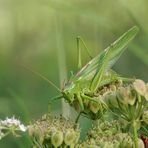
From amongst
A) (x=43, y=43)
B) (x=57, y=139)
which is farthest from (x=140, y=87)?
(x=43, y=43)

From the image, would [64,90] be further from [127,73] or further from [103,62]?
[127,73]

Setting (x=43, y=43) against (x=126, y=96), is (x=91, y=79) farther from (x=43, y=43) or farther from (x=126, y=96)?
(x=43, y=43)

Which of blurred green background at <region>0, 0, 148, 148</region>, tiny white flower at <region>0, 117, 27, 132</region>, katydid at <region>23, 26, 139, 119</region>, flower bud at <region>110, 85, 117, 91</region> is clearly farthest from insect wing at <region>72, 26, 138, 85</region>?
blurred green background at <region>0, 0, 148, 148</region>

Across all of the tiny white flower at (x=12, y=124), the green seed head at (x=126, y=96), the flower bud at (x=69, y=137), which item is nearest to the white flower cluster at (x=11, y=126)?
the tiny white flower at (x=12, y=124)

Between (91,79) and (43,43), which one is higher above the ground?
(43,43)

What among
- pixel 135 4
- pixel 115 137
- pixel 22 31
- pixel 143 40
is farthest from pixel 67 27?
pixel 115 137

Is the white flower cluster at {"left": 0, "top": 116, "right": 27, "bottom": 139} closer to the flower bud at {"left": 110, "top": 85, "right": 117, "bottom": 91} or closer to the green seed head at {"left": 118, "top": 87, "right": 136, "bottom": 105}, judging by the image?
the flower bud at {"left": 110, "top": 85, "right": 117, "bottom": 91}

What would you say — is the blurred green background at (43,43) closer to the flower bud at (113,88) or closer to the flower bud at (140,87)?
the flower bud at (113,88)
